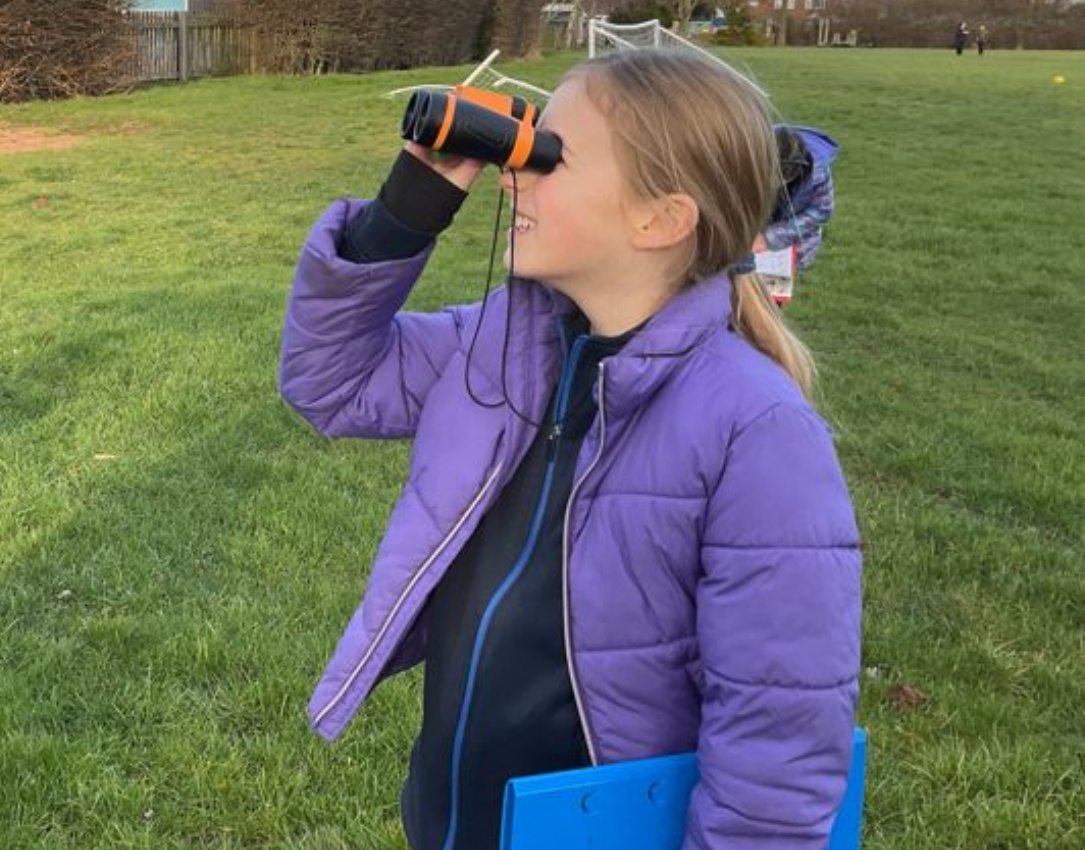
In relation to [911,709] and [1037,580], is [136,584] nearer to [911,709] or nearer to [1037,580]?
[911,709]

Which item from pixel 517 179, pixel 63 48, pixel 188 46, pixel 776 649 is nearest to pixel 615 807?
pixel 776 649

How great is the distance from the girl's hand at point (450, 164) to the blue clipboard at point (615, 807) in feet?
2.46

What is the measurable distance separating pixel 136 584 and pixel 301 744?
1081mm

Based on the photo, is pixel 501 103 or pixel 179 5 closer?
pixel 501 103

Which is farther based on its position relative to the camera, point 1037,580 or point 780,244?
point 1037,580

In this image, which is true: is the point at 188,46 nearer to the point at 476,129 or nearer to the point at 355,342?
the point at 355,342

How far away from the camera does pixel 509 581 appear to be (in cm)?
166

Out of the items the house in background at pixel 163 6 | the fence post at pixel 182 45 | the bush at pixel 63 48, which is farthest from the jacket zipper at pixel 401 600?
the fence post at pixel 182 45

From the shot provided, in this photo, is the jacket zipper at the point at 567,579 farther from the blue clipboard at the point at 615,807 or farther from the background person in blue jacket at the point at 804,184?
the background person in blue jacket at the point at 804,184

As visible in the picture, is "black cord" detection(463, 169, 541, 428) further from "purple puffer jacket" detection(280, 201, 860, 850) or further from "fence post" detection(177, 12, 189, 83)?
"fence post" detection(177, 12, 189, 83)

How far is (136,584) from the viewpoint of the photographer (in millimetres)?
3930

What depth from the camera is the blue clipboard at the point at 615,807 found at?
1.37m

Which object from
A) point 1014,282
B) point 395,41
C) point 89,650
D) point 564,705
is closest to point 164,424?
point 89,650

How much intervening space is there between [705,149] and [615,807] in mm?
807
